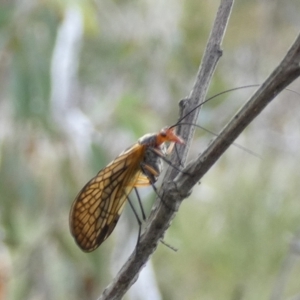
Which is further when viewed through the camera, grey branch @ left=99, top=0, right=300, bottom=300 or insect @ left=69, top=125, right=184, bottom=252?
insect @ left=69, top=125, right=184, bottom=252

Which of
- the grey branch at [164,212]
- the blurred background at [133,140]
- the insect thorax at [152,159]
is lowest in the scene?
the grey branch at [164,212]

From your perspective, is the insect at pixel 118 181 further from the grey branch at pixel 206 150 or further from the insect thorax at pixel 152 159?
the grey branch at pixel 206 150

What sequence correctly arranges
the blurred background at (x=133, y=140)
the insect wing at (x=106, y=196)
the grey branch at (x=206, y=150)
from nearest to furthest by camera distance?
the grey branch at (x=206, y=150) → the insect wing at (x=106, y=196) → the blurred background at (x=133, y=140)

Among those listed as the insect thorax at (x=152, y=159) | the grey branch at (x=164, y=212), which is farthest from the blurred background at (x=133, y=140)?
the grey branch at (x=164, y=212)

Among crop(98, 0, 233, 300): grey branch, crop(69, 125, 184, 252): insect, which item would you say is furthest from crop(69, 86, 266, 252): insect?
crop(98, 0, 233, 300): grey branch

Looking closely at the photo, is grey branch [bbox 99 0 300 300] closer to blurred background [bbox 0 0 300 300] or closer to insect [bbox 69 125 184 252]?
insect [bbox 69 125 184 252]

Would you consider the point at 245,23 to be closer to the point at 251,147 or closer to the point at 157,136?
the point at 251,147

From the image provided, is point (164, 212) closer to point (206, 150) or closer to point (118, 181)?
point (206, 150)
